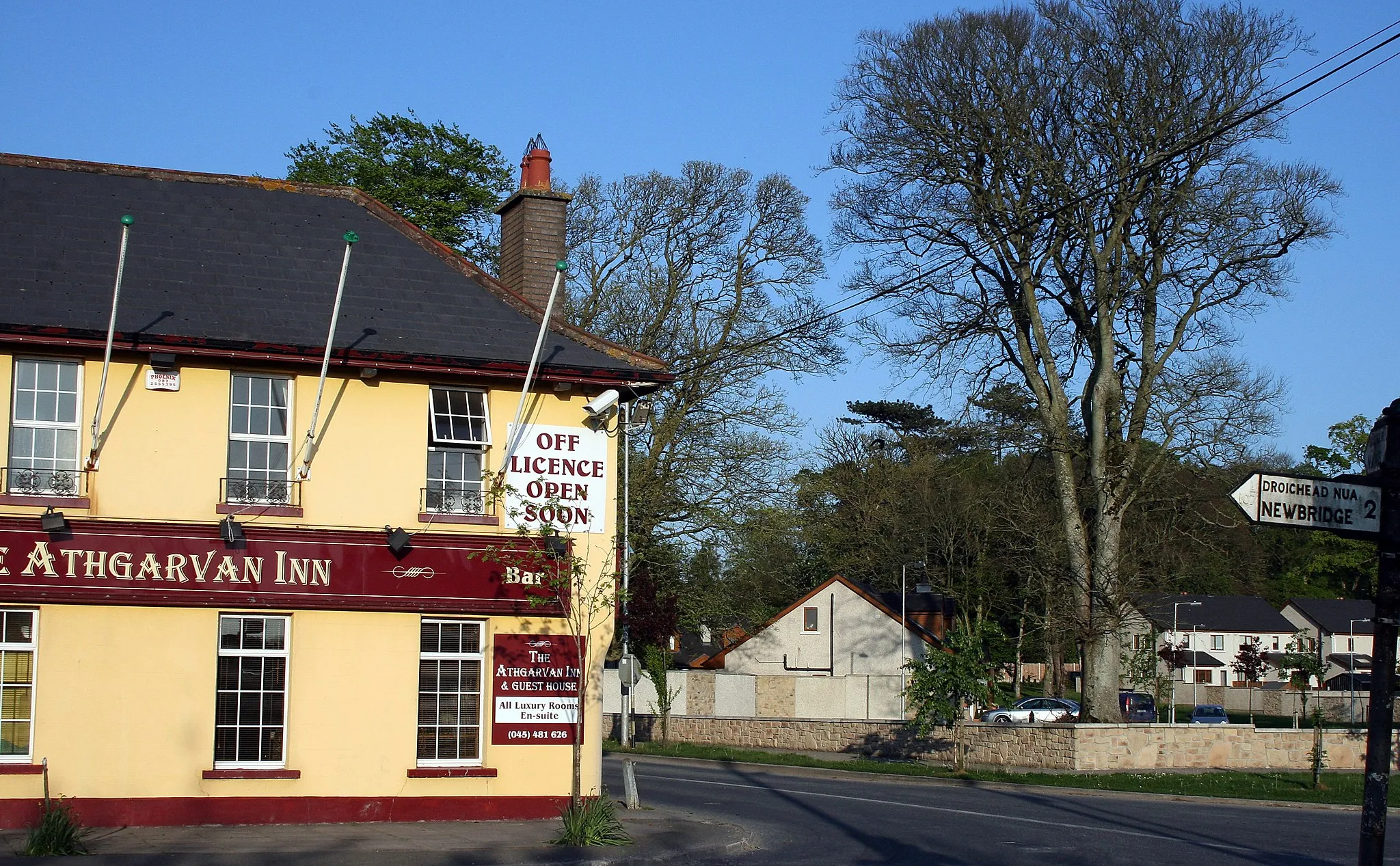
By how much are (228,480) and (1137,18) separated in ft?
74.1

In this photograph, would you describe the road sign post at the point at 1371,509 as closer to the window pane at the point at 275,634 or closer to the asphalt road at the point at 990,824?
the asphalt road at the point at 990,824

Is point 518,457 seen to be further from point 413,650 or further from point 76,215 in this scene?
point 76,215

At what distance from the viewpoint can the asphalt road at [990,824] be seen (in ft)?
50.1

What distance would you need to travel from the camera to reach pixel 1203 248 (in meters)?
31.6

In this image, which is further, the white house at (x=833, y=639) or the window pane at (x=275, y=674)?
the white house at (x=833, y=639)

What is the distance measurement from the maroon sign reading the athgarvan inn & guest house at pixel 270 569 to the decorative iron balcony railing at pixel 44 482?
375 mm

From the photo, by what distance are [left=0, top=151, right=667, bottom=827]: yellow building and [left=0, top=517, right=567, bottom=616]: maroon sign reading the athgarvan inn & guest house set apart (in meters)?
0.03

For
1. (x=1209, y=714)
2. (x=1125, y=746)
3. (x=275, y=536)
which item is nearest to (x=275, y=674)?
(x=275, y=536)

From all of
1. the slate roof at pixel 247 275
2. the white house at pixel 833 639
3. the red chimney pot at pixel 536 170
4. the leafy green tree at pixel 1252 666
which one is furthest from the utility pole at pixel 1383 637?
the leafy green tree at pixel 1252 666

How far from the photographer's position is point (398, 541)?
55.1 feet

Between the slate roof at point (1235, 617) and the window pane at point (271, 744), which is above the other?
the window pane at point (271, 744)

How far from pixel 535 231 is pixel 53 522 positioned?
26.2 ft

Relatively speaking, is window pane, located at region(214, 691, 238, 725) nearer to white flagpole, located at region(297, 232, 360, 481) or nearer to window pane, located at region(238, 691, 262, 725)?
window pane, located at region(238, 691, 262, 725)

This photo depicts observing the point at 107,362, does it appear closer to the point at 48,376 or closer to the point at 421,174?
the point at 48,376
